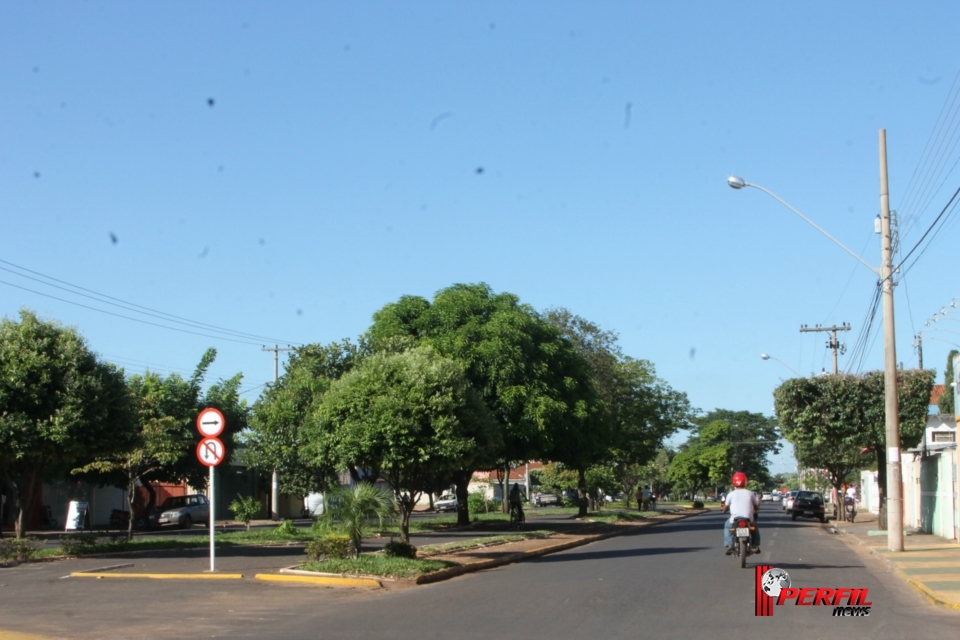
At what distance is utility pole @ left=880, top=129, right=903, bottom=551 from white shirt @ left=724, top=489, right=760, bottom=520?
5.94 metres

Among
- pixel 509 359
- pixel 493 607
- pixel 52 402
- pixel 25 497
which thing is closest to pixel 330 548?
pixel 493 607

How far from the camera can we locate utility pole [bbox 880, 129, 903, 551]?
22.3 meters

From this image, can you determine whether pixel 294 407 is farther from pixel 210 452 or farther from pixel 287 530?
pixel 210 452

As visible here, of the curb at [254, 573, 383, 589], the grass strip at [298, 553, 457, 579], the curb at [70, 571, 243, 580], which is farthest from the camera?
the curb at [70, 571, 243, 580]

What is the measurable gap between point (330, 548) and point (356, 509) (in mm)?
1163

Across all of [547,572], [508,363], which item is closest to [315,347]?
[508,363]

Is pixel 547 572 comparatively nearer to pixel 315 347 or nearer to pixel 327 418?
pixel 327 418

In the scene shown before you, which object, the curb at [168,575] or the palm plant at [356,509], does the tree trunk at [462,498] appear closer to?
the palm plant at [356,509]

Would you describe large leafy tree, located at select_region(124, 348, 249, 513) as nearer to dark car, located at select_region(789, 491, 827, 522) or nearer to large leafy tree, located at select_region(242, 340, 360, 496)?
large leafy tree, located at select_region(242, 340, 360, 496)

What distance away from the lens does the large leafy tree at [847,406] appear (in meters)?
32.6

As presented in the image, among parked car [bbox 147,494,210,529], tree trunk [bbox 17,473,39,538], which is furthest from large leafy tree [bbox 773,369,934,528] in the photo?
parked car [bbox 147,494,210,529]

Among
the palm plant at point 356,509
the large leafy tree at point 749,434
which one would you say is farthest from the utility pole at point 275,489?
the large leafy tree at point 749,434

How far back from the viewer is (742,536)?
17.9 meters

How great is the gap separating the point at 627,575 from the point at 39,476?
14088 mm
